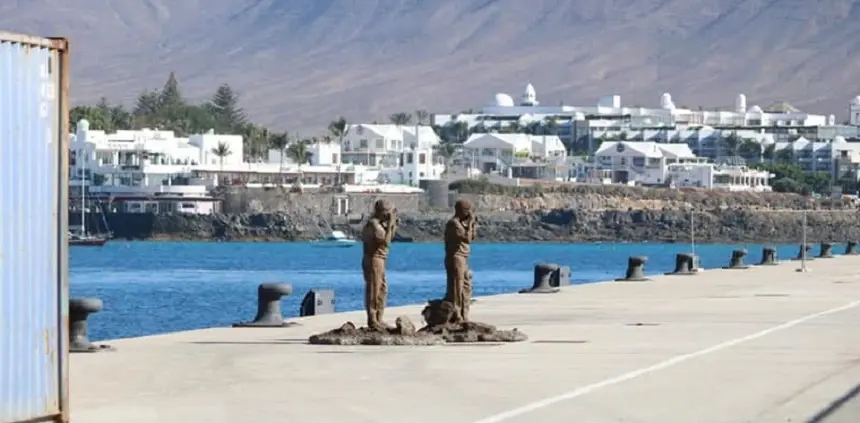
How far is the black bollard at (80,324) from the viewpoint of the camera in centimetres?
2320

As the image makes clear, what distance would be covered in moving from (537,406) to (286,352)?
620 centimetres

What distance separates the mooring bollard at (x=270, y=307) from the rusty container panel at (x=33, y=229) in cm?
1283

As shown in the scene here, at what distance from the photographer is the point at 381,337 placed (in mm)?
24266

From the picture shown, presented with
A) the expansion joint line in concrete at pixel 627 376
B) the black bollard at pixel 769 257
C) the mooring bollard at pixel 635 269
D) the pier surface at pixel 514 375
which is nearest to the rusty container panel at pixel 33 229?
the pier surface at pixel 514 375

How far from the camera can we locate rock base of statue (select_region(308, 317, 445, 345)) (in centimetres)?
2423

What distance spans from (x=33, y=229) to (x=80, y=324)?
894cm

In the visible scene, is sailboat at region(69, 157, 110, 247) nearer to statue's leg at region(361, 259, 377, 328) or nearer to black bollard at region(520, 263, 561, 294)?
black bollard at region(520, 263, 561, 294)

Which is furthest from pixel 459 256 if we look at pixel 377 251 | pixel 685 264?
pixel 685 264

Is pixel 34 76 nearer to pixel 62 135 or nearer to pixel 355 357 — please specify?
pixel 62 135

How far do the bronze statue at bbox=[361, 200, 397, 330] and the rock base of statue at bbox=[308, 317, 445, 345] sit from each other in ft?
0.90

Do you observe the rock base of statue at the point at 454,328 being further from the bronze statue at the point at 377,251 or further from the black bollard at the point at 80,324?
the black bollard at the point at 80,324

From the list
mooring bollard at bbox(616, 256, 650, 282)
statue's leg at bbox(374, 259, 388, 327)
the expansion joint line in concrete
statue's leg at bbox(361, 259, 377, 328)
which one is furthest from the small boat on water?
statue's leg at bbox(374, 259, 388, 327)

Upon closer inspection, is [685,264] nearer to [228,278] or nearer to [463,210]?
[463,210]

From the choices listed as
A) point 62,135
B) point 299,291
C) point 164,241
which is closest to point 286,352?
point 62,135
